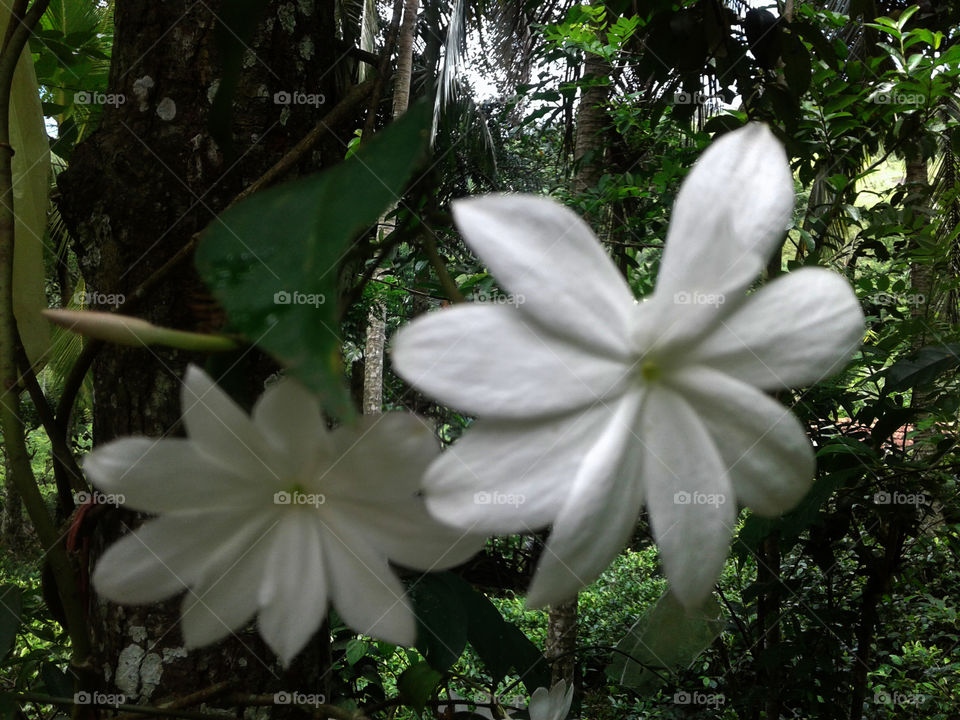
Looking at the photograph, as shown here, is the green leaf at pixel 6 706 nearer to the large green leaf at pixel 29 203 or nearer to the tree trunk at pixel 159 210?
the tree trunk at pixel 159 210

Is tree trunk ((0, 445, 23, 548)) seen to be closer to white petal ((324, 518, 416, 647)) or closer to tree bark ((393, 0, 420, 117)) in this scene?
tree bark ((393, 0, 420, 117))

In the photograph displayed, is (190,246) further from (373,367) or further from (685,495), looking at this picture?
(373,367)

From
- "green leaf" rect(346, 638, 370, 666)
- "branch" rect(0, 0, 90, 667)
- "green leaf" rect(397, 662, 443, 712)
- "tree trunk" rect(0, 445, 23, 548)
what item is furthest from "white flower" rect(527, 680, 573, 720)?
"tree trunk" rect(0, 445, 23, 548)

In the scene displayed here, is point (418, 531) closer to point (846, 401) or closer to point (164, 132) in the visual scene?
point (164, 132)

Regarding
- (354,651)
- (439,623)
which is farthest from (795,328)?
(354,651)

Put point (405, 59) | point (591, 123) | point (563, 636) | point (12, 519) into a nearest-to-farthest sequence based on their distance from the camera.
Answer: point (563, 636) < point (591, 123) < point (405, 59) < point (12, 519)

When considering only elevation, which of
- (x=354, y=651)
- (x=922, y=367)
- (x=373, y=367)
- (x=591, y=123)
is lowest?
(x=354, y=651)

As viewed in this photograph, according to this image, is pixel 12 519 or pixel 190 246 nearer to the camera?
pixel 190 246

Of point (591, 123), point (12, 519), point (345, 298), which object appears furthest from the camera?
point (12, 519)

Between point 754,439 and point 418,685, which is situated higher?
point 754,439
